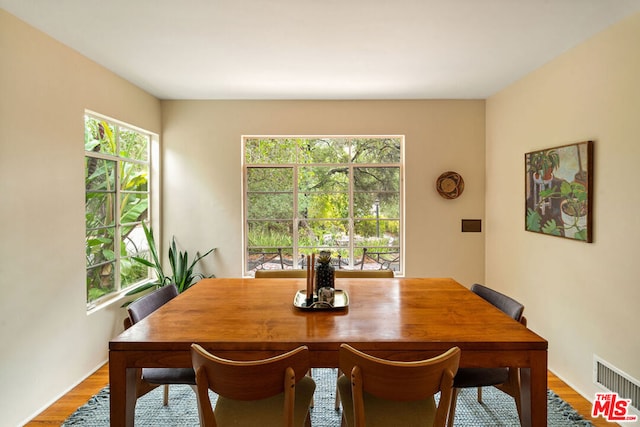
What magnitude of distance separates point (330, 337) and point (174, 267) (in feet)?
9.03

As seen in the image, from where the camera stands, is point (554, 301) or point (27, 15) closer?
point (27, 15)

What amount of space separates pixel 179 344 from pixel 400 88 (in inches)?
120

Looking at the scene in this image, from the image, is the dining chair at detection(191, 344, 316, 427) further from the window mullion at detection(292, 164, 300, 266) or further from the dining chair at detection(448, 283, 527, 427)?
the window mullion at detection(292, 164, 300, 266)

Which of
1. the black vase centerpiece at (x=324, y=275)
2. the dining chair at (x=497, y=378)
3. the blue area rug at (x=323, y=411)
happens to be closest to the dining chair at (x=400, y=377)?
the dining chair at (x=497, y=378)

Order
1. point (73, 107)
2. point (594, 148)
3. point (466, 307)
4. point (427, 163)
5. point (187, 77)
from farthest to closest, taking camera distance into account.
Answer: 1. point (427, 163)
2. point (187, 77)
3. point (73, 107)
4. point (594, 148)
5. point (466, 307)

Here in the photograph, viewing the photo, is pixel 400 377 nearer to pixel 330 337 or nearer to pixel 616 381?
pixel 330 337

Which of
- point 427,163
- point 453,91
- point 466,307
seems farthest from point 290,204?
point 466,307

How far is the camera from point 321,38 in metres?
2.32

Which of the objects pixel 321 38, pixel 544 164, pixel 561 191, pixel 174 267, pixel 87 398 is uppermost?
pixel 321 38

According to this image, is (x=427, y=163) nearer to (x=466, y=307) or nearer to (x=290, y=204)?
(x=290, y=204)

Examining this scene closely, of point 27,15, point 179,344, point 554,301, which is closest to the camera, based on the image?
point 179,344

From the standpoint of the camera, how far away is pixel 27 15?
206cm

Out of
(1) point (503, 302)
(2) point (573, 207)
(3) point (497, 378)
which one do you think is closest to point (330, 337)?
(3) point (497, 378)

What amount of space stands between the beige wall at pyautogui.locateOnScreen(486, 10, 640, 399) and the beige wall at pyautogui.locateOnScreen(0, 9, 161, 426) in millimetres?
3715
